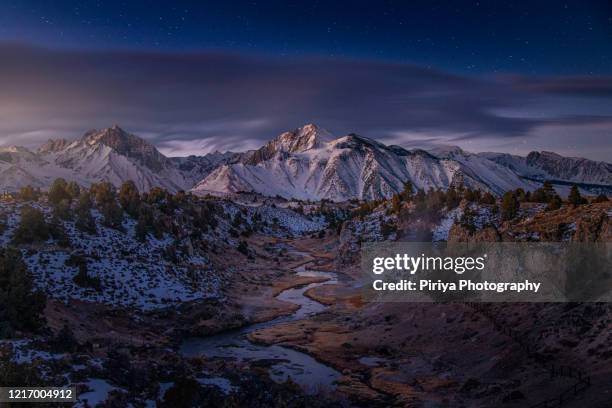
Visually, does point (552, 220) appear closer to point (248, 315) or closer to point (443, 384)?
point (443, 384)

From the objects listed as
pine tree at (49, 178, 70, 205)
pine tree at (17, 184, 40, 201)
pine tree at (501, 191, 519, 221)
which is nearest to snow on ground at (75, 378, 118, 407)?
pine tree at (49, 178, 70, 205)

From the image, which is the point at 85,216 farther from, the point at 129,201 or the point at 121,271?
the point at 129,201

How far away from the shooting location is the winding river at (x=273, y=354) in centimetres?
4316

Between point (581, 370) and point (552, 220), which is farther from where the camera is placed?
point (552, 220)

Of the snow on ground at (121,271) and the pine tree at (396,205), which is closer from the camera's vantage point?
the snow on ground at (121,271)

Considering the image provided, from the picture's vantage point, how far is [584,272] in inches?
1829

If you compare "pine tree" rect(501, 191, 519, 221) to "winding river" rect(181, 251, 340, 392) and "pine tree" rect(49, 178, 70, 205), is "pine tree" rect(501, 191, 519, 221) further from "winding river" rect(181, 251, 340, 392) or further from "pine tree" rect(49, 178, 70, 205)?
"pine tree" rect(49, 178, 70, 205)

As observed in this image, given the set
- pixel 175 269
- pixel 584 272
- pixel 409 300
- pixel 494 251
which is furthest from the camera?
pixel 175 269

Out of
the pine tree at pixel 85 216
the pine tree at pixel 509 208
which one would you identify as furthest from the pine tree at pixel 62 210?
the pine tree at pixel 509 208

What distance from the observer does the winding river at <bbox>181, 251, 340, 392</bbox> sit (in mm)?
43156

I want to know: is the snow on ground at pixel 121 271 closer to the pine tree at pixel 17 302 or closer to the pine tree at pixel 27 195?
the pine tree at pixel 27 195

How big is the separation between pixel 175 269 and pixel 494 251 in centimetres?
4303

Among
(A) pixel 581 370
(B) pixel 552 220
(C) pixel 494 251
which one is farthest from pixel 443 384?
(B) pixel 552 220

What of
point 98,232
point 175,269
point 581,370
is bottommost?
point 581,370
